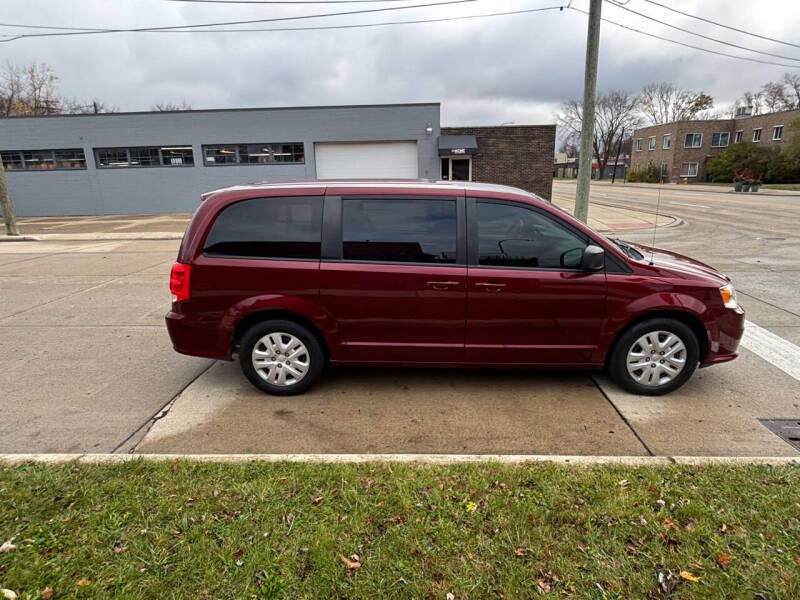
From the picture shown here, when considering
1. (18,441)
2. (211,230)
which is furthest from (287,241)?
(18,441)

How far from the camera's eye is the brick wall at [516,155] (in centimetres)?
2258

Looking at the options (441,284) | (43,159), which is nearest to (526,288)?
(441,284)

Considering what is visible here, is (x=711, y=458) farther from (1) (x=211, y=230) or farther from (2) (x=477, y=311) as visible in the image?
(1) (x=211, y=230)

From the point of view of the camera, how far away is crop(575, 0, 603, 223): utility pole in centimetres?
1085

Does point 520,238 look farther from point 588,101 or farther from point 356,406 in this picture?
point 588,101

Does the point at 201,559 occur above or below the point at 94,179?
below

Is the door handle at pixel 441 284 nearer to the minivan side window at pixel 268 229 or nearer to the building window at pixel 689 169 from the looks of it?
the minivan side window at pixel 268 229

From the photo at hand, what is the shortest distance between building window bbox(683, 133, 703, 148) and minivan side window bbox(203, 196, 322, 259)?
62699mm

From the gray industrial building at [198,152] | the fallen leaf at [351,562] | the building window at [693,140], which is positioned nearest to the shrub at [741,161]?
the building window at [693,140]

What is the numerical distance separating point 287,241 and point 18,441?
2.49 metres

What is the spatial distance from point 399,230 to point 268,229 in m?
1.15

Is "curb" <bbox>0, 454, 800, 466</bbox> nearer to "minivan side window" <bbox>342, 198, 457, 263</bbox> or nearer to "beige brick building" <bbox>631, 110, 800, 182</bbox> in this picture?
"minivan side window" <bbox>342, 198, 457, 263</bbox>

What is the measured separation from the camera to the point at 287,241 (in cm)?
410

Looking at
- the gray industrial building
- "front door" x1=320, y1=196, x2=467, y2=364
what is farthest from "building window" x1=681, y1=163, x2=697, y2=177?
"front door" x1=320, y1=196, x2=467, y2=364
